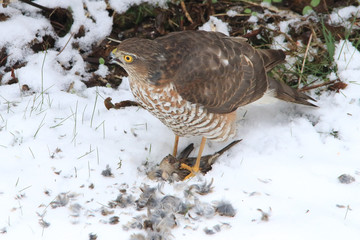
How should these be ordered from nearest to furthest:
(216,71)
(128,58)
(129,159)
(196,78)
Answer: (128,58) < (196,78) < (216,71) < (129,159)

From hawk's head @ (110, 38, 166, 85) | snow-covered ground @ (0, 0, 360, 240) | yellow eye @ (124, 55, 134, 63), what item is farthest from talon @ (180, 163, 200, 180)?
yellow eye @ (124, 55, 134, 63)

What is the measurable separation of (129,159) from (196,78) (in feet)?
3.22

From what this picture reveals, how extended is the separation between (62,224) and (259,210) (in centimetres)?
145

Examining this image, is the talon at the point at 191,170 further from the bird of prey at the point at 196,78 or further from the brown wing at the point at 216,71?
the brown wing at the point at 216,71

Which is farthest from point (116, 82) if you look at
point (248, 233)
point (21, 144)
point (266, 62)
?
point (248, 233)

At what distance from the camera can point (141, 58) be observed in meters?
3.57

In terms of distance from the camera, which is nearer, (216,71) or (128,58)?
(128,58)

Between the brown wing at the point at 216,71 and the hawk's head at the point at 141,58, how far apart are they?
5.2 inches

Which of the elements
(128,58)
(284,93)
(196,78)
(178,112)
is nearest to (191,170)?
(178,112)

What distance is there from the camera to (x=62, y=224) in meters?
3.43

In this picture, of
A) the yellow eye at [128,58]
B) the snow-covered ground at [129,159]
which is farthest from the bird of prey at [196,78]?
the snow-covered ground at [129,159]

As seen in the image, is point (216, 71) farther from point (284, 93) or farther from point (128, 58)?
point (284, 93)

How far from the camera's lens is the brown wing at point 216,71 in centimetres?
372

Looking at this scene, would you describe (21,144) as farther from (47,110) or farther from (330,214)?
(330,214)
